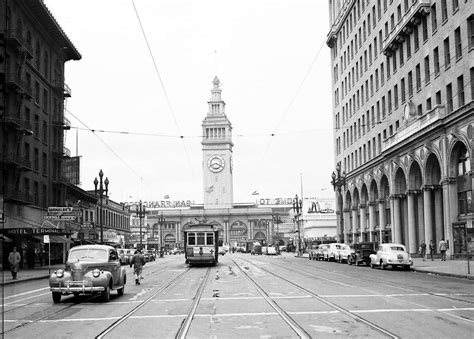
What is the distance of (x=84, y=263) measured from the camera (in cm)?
1916

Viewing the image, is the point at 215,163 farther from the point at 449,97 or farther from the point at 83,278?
the point at 83,278

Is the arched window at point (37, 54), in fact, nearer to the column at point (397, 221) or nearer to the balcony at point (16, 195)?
the balcony at point (16, 195)

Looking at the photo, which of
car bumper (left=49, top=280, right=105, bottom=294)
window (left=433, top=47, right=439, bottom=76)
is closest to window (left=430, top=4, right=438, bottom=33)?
window (left=433, top=47, right=439, bottom=76)

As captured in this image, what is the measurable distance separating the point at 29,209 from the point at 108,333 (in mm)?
35930

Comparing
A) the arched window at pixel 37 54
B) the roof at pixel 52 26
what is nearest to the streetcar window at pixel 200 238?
the arched window at pixel 37 54

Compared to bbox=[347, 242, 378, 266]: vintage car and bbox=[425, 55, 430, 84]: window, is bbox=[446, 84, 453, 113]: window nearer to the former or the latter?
bbox=[425, 55, 430, 84]: window

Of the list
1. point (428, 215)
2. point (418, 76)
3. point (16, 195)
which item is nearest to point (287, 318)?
point (16, 195)

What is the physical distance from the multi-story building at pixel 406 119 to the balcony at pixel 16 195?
2910 cm

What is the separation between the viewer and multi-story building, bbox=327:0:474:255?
4175cm

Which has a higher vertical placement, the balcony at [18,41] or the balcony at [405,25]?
the balcony at [405,25]

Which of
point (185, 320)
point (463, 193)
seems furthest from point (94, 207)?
point (185, 320)

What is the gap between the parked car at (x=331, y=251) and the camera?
5624 centimetres

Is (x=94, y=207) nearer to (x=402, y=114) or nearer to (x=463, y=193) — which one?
(x=402, y=114)

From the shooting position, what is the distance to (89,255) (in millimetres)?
20094
